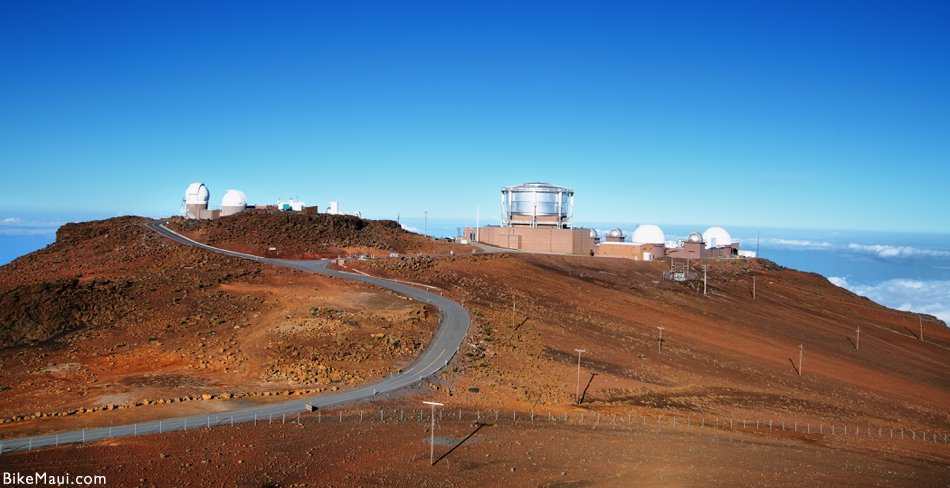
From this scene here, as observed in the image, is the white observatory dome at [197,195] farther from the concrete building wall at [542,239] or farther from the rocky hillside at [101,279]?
the concrete building wall at [542,239]

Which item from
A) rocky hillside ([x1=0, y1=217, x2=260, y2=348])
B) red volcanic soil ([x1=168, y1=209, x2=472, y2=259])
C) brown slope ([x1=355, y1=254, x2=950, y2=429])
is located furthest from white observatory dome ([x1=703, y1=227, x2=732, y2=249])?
rocky hillside ([x1=0, y1=217, x2=260, y2=348])

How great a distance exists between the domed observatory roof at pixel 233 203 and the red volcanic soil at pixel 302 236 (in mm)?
6158

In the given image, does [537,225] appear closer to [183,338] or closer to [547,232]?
[547,232]

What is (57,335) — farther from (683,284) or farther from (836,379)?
(683,284)

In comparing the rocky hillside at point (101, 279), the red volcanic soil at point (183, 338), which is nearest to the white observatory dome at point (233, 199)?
the rocky hillside at point (101, 279)

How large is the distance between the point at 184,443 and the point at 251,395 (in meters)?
5.90

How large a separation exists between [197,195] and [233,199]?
4754 mm

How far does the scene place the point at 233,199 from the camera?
8012 cm

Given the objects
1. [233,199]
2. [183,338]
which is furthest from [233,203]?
[183,338]

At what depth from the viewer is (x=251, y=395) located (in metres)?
27.7

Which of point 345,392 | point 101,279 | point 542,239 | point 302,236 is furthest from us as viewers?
point 542,239

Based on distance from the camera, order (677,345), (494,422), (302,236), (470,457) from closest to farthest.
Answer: (470,457), (494,422), (677,345), (302,236)

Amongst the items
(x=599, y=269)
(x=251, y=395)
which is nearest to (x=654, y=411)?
(x=251, y=395)

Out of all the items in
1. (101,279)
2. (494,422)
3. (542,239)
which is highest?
(542,239)
